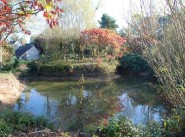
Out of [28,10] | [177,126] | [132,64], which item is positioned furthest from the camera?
[132,64]

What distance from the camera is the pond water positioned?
31.7 ft

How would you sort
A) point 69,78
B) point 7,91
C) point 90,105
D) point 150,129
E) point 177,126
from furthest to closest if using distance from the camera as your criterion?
point 69,78 < point 7,91 < point 90,105 < point 150,129 < point 177,126

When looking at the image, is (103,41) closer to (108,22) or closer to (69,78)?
(69,78)

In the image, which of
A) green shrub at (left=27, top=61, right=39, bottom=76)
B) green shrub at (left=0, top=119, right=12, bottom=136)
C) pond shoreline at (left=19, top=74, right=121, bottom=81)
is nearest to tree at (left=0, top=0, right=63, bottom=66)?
green shrub at (left=0, top=119, right=12, bottom=136)

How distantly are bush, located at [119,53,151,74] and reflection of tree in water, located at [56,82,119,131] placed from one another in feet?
30.7

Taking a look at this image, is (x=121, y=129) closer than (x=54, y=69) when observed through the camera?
Yes

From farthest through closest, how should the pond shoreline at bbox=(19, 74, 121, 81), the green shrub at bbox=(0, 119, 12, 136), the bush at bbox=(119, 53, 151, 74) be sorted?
the bush at bbox=(119, 53, 151, 74) < the pond shoreline at bbox=(19, 74, 121, 81) < the green shrub at bbox=(0, 119, 12, 136)

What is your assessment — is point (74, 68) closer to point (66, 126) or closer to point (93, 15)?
point (93, 15)

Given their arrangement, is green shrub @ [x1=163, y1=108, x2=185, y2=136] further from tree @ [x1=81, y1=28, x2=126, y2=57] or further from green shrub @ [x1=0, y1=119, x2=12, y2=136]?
tree @ [x1=81, y1=28, x2=126, y2=57]

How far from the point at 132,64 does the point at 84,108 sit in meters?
15.1

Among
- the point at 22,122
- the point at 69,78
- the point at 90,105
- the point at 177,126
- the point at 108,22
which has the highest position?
the point at 108,22

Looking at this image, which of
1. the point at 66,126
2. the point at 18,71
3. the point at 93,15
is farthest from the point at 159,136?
the point at 93,15

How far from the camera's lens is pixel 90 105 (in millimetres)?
11531

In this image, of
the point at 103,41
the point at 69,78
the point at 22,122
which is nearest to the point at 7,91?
the point at 22,122
